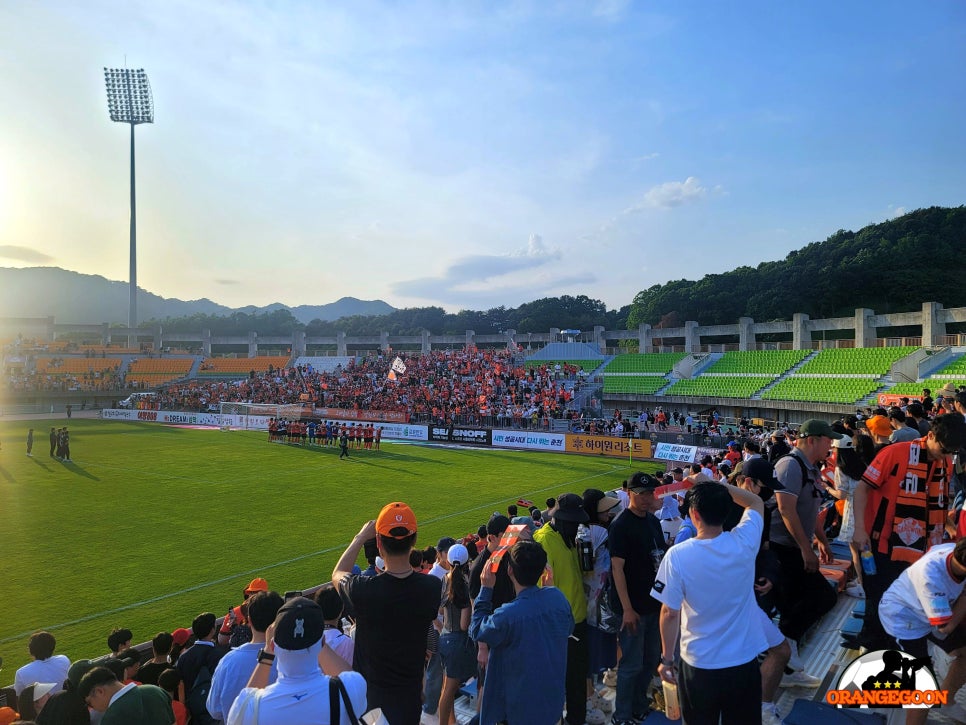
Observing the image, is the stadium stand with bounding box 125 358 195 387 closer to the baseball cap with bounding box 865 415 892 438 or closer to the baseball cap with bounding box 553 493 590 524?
the baseball cap with bounding box 553 493 590 524

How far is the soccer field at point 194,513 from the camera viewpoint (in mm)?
10109

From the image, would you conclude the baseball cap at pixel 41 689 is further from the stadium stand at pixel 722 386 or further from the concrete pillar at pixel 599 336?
the concrete pillar at pixel 599 336

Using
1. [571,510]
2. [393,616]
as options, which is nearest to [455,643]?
[571,510]


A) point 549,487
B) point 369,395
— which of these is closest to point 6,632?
point 549,487

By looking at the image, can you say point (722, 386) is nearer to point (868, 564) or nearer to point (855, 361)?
point (855, 361)

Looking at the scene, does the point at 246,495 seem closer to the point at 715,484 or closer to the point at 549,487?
the point at 549,487

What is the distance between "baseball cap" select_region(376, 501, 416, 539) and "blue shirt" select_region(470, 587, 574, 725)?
2.68ft

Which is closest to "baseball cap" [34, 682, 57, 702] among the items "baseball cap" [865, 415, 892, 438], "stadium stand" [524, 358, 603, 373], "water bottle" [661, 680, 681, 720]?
"water bottle" [661, 680, 681, 720]

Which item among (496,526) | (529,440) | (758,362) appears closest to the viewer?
(496,526)

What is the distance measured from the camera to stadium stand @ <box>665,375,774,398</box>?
127 ft

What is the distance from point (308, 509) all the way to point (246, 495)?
324cm

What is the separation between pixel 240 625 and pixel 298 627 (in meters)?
3.81

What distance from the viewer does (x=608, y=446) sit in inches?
1116

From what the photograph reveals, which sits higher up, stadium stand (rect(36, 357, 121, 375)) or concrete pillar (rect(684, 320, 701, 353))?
concrete pillar (rect(684, 320, 701, 353))
